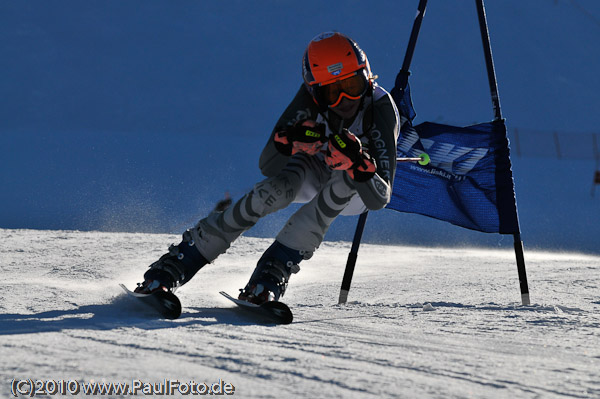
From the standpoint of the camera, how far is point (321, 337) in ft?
8.56

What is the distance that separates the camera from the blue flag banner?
4699 millimetres

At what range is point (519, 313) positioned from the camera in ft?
12.4

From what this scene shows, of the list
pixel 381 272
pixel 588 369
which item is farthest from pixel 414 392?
pixel 381 272

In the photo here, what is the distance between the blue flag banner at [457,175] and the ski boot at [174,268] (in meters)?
1.74

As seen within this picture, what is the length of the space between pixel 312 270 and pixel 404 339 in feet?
12.5

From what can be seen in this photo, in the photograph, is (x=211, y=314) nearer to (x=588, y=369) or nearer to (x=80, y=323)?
(x=80, y=323)

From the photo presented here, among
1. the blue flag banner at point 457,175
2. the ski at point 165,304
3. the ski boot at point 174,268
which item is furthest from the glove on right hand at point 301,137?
the blue flag banner at point 457,175

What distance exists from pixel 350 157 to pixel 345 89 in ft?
2.00

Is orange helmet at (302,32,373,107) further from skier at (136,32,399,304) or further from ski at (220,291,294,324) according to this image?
ski at (220,291,294,324)

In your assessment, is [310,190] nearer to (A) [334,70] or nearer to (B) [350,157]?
(B) [350,157]

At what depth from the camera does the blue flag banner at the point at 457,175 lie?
470 cm

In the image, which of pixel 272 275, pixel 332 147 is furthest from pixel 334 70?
pixel 272 275

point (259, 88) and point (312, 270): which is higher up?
point (259, 88)

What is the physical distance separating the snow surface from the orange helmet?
1.22 metres
